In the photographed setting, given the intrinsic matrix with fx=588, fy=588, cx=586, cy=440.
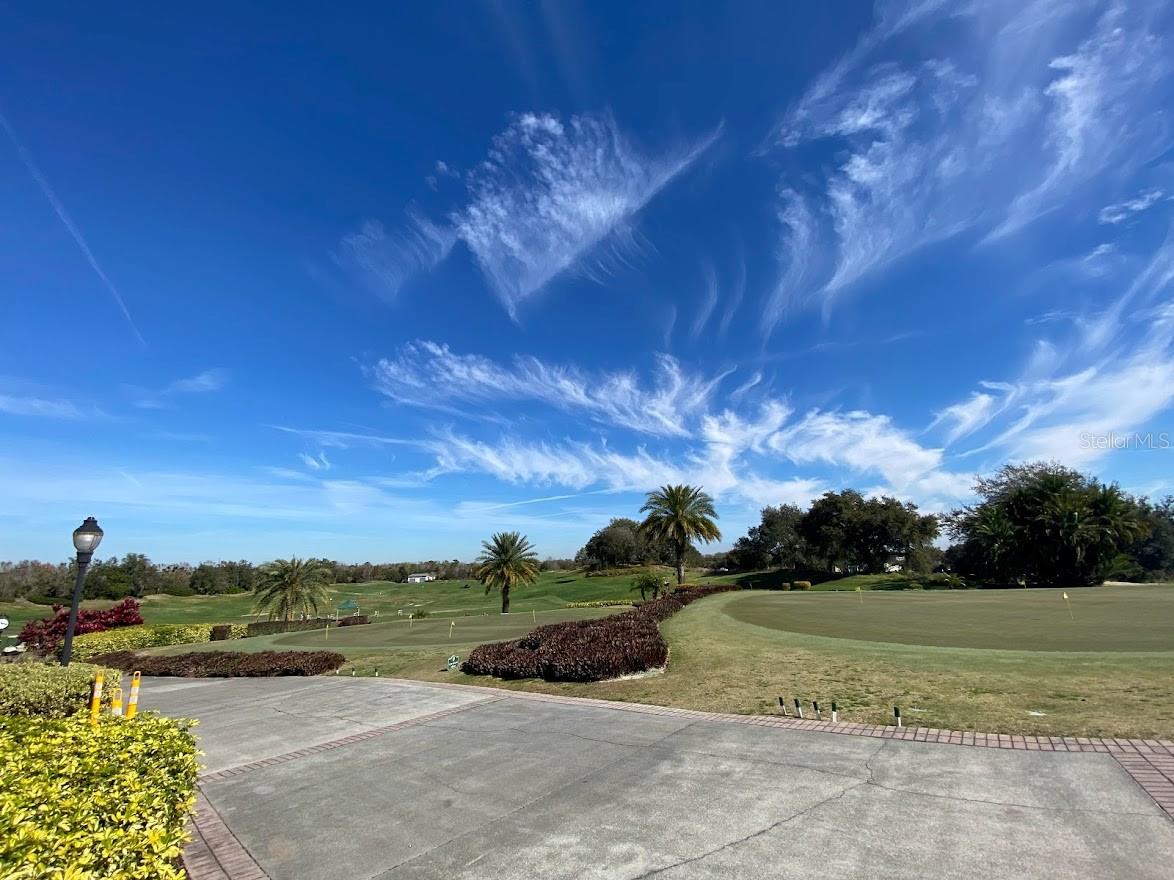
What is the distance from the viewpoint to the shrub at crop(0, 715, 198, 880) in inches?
137

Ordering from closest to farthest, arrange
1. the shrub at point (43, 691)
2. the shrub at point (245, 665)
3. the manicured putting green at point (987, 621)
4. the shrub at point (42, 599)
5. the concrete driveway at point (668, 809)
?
1. the concrete driveway at point (668, 809)
2. the shrub at point (43, 691)
3. the manicured putting green at point (987, 621)
4. the shrub at point (245, 665)
5. the shrub at point (42, 599)

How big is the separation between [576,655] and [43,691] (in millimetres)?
10402

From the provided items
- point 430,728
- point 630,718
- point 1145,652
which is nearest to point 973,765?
point 630,718

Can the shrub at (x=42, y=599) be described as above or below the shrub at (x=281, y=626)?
above

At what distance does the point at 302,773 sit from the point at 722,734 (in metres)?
6.27

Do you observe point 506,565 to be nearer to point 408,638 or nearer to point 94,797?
point 408,638

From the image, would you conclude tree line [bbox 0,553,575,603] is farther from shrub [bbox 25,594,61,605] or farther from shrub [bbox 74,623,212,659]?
shrub [bbox 74,623,212,659]

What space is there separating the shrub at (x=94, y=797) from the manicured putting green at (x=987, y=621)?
57.0 ft

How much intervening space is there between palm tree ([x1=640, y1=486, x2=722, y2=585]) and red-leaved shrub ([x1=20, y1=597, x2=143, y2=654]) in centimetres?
4024

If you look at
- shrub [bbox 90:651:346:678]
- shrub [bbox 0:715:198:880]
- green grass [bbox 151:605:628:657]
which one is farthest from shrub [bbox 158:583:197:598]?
shrub [bbox 0:715:198:880]

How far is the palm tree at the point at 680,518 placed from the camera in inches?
2050

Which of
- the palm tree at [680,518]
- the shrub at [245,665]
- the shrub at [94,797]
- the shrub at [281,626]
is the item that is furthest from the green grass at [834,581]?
the shrub at [94,797]

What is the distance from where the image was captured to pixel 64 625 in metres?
37.0

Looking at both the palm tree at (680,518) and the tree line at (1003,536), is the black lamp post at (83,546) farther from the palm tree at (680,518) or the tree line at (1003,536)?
the tree line at (1003,536)
